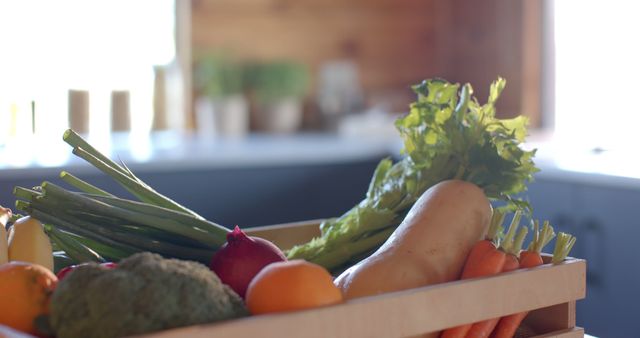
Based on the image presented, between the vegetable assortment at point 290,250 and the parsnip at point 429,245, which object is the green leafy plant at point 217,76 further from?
the parsnip at point 429,245

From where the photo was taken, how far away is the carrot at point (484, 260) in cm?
86

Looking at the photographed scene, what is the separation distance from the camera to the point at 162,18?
3.65m

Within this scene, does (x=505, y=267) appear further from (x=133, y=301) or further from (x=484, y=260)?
(x=133, y=301)

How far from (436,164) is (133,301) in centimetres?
62

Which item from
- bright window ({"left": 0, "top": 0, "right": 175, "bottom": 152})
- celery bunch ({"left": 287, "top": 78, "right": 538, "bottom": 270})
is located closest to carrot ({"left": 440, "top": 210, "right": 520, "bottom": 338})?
celery bunch ({"left": 287, "top": 78, "right": 538, "bottom": 270})

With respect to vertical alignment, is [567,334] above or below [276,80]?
below

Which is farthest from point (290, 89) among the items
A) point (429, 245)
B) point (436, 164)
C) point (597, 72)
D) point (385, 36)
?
point (429, 245)

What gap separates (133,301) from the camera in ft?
2.27

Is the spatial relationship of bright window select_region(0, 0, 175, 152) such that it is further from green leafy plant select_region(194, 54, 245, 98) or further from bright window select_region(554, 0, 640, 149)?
bright window select_region(554, 0, 640, 149)

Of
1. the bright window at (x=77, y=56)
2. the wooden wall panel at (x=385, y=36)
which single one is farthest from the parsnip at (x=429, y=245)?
the wooden wall panel at (x=385, y=36)

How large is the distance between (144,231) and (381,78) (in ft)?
10.8

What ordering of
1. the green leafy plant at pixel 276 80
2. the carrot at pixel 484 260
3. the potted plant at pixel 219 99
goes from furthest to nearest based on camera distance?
the green leafy plant at pixel 276 80, the potted plant at pixel 219 99, the carrot at pixel 484 260

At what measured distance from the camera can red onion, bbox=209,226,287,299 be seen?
89 centimetres

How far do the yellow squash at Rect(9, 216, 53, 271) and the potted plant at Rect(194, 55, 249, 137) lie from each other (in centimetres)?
273
